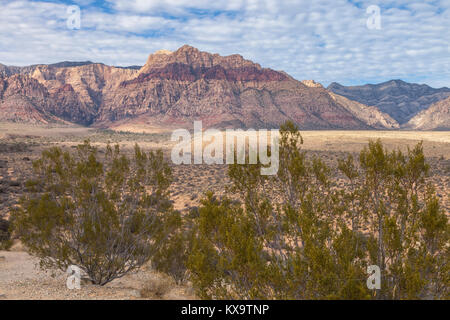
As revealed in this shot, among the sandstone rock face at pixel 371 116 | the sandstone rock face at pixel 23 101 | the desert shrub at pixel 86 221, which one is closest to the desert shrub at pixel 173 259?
the desert shrub at pixel 86 221

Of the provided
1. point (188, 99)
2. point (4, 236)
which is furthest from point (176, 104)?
point (4, 236)

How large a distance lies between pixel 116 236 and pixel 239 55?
155887mm

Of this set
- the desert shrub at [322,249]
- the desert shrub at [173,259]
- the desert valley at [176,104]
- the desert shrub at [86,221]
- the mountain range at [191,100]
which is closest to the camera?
the desert shrub at [322,249]

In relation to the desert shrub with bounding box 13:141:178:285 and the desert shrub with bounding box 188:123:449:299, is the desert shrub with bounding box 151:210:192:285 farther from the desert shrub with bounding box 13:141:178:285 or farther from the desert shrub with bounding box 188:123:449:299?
the desert shrub with bounding box 188:123:449:299

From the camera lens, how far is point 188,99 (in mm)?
131375

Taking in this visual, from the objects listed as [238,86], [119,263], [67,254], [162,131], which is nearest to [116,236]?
[119,263]

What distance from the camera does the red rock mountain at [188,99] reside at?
117750mm

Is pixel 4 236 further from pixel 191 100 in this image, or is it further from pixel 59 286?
pixel 191 100

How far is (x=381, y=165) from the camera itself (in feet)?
19.2

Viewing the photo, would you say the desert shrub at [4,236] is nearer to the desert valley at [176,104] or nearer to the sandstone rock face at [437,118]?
the desert valley at [176,104]

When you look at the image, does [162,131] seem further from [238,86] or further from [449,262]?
[449,262]

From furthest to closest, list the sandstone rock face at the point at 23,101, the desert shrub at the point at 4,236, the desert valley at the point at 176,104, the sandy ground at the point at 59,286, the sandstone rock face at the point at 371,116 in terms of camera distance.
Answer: the sandstone rock face at the point at 371,116
the sandstone rock face at the point at 23,101
the desert valley at the point at 176,104
the desert shrub at the point at 4,236
the sandy ground at the point at 59,286

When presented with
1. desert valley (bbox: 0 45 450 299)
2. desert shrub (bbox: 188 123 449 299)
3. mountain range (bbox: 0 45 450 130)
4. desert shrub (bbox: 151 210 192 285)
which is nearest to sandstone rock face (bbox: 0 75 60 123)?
mountain range (bbox: 0 45 450 130)
